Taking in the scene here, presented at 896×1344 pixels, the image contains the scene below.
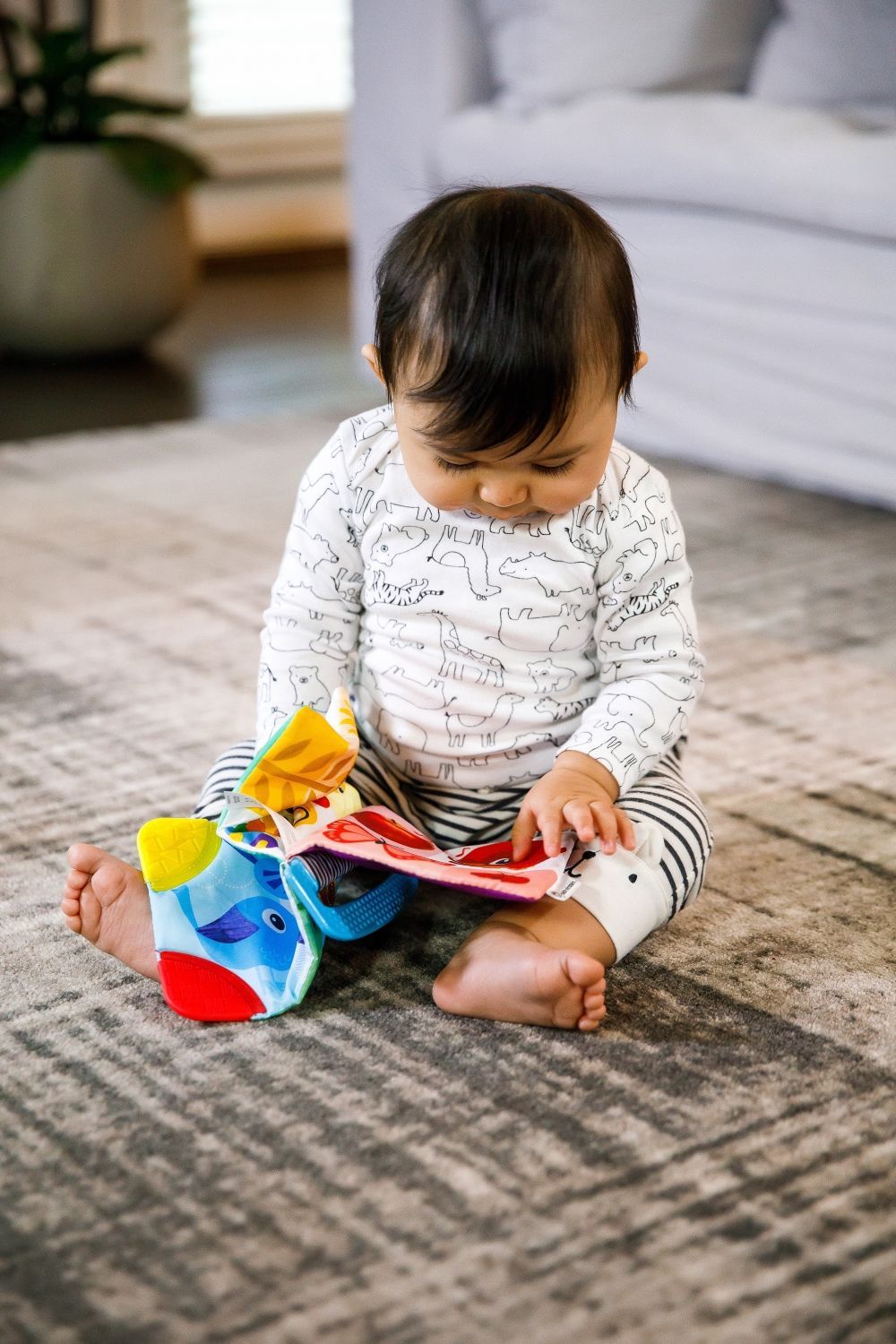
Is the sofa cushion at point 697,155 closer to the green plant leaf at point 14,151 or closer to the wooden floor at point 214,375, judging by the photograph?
the wooden floor at point 214,375

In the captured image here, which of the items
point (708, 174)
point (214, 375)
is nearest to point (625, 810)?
point (708, 174)

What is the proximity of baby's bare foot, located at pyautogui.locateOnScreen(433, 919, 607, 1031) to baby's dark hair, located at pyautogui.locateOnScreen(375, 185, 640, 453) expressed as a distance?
0.23 metres

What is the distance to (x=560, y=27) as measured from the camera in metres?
1.97

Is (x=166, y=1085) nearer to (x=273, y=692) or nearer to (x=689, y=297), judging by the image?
(x=273, y=692)

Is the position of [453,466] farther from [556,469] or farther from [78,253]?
[78,253]

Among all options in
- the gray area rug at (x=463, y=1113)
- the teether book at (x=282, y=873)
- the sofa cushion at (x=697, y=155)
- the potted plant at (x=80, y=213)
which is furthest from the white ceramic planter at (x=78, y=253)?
the teether book at (x=282, y=873)

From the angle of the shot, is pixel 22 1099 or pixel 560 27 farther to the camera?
pixel 560 27

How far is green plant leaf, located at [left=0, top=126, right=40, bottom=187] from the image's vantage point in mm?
2479

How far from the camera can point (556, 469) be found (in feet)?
2.29

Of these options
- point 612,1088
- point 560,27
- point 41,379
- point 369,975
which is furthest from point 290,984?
point 41,379

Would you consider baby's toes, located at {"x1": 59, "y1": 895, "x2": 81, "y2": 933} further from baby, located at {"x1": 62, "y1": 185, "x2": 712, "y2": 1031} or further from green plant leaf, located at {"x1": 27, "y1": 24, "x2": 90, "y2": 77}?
green plant leaf, located at {"x1": 27, "y1": 24, "x2": 90, "y2": 77}

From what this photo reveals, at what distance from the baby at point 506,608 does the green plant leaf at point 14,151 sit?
1.91 meters

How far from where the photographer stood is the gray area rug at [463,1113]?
1.66 feet

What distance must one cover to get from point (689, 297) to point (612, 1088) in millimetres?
1343
